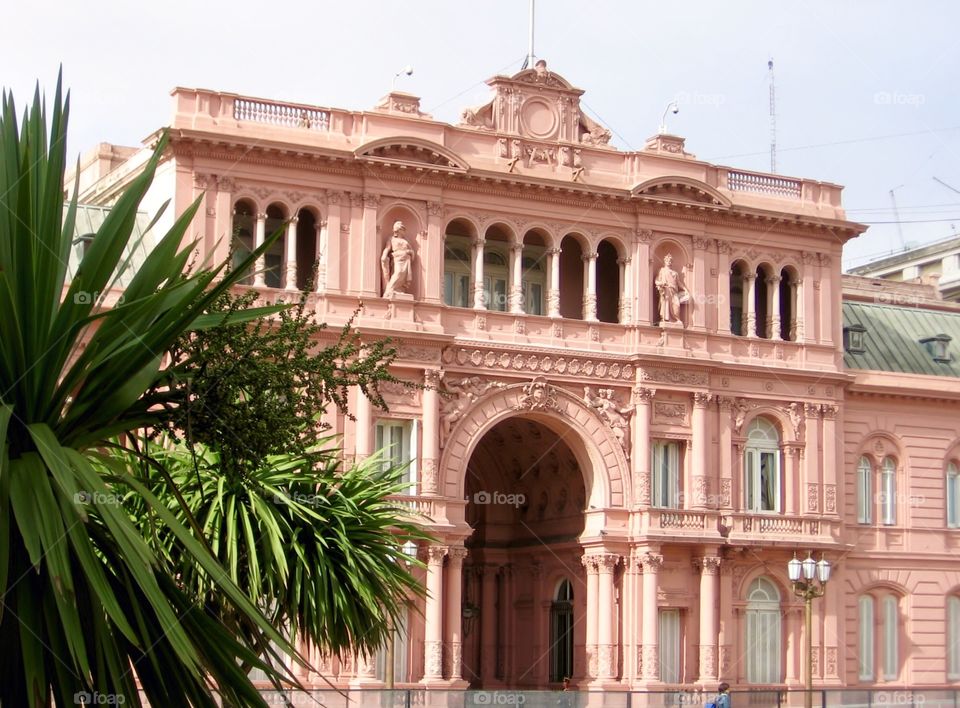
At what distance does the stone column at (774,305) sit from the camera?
52.0m

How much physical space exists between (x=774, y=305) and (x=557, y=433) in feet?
25.9

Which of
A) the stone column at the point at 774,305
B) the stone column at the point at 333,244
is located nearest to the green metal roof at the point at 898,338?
the stone column at the point at 774,305

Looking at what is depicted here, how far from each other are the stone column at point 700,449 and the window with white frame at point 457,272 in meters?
7.30

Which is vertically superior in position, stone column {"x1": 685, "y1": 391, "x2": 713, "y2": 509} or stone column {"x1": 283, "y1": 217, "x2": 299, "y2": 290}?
stone column {"x1": 283, "y1": 217, "x2": 299, "y2": 290}

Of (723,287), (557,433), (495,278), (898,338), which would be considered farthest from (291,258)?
(898,338)

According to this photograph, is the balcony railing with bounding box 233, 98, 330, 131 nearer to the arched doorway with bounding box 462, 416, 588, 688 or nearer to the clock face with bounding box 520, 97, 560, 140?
the clock face with bounding box 520, 97, 560, 140

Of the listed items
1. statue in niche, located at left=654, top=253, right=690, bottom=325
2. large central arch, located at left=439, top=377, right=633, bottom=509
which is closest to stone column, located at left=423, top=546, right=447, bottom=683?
large central arch, located at left=439, top=377, right=633, bottom=509

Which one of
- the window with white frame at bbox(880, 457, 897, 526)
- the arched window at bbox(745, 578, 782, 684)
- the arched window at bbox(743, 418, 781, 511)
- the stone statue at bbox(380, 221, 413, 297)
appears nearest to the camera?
the stone statue at bbox(380, 221, 413, 297)

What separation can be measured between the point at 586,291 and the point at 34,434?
33.3 meters

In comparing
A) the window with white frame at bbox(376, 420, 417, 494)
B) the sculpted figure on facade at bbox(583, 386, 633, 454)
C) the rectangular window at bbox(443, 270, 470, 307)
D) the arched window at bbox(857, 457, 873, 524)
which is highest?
the rectangular window at bbox(443, 270, 470, 307)

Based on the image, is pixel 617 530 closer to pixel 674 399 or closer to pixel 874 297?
pixel 674 399

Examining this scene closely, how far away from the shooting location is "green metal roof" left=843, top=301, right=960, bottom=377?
56938 millimetres

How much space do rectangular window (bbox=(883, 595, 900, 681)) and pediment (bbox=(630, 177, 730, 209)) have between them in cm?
1357

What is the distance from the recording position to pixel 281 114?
46625 millimetres
